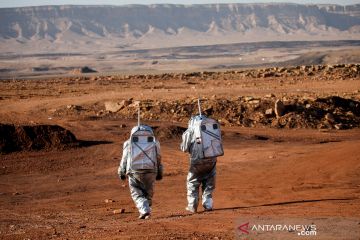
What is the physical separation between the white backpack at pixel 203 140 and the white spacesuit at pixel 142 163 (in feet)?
2.21

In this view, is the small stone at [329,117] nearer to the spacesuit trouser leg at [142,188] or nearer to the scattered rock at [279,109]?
the scattered rock at [279,109]

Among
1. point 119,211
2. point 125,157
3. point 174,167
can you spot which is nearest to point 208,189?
point 125,157

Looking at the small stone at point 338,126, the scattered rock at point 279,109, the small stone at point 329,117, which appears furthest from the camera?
the scattered rock at point 279,109

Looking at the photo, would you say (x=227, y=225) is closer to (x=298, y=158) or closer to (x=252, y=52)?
(x=298, y=158)

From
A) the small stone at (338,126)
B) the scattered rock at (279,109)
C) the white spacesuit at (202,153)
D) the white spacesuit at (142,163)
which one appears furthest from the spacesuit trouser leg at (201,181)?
the scattered rock at (279,109)

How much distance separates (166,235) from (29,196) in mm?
7602

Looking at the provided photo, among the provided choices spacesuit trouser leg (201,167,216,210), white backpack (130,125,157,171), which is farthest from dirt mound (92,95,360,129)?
white backpack (130,125,157,171)

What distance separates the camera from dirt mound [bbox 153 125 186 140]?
77.2ft

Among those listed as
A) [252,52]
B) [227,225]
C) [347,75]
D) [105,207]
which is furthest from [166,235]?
[252,52]

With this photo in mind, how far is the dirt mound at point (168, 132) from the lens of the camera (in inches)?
926

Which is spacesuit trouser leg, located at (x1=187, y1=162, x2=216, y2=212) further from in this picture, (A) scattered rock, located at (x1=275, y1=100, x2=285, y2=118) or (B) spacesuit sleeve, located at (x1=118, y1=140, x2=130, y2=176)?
(A) scattered rock, located at (x1=275, y1=100, x2=285, y2=118)

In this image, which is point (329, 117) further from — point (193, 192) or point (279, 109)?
point (193, 192)

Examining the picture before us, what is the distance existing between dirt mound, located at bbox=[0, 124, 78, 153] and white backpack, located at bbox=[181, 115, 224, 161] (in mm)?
9938

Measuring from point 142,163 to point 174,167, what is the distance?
24.1 ft
